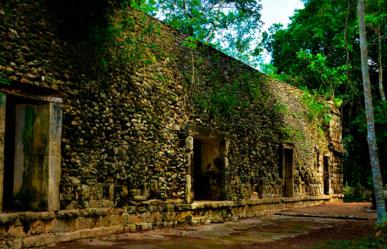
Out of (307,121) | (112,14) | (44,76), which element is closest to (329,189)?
(307,121)

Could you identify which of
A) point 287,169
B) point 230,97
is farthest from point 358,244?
point 287,169

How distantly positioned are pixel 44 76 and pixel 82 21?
4.10ft

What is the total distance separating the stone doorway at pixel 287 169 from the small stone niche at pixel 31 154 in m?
8.70

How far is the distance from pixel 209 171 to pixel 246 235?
3.32 meters

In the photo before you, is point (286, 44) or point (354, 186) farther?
point (286, 44)

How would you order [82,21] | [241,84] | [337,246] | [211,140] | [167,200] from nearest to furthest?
[337,246] < [82,21] < [167,200] < [211,140] < [241,84]

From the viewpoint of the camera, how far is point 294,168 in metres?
14.5

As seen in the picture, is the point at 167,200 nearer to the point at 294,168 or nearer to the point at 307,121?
the point at 294,168

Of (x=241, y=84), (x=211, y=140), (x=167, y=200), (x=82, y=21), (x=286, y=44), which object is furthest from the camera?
(x=286, y=44)

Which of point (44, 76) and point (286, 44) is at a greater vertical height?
point (286, 44)

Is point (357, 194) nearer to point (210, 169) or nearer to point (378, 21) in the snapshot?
point (378, 21)

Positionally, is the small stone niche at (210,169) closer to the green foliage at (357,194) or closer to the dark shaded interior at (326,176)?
the dark shaded interior at (326,176)

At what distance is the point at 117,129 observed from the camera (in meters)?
7.84

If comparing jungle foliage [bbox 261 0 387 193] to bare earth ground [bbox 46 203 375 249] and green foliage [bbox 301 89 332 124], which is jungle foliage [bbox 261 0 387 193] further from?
bare earth ground [bbox 46 203 375 249]
